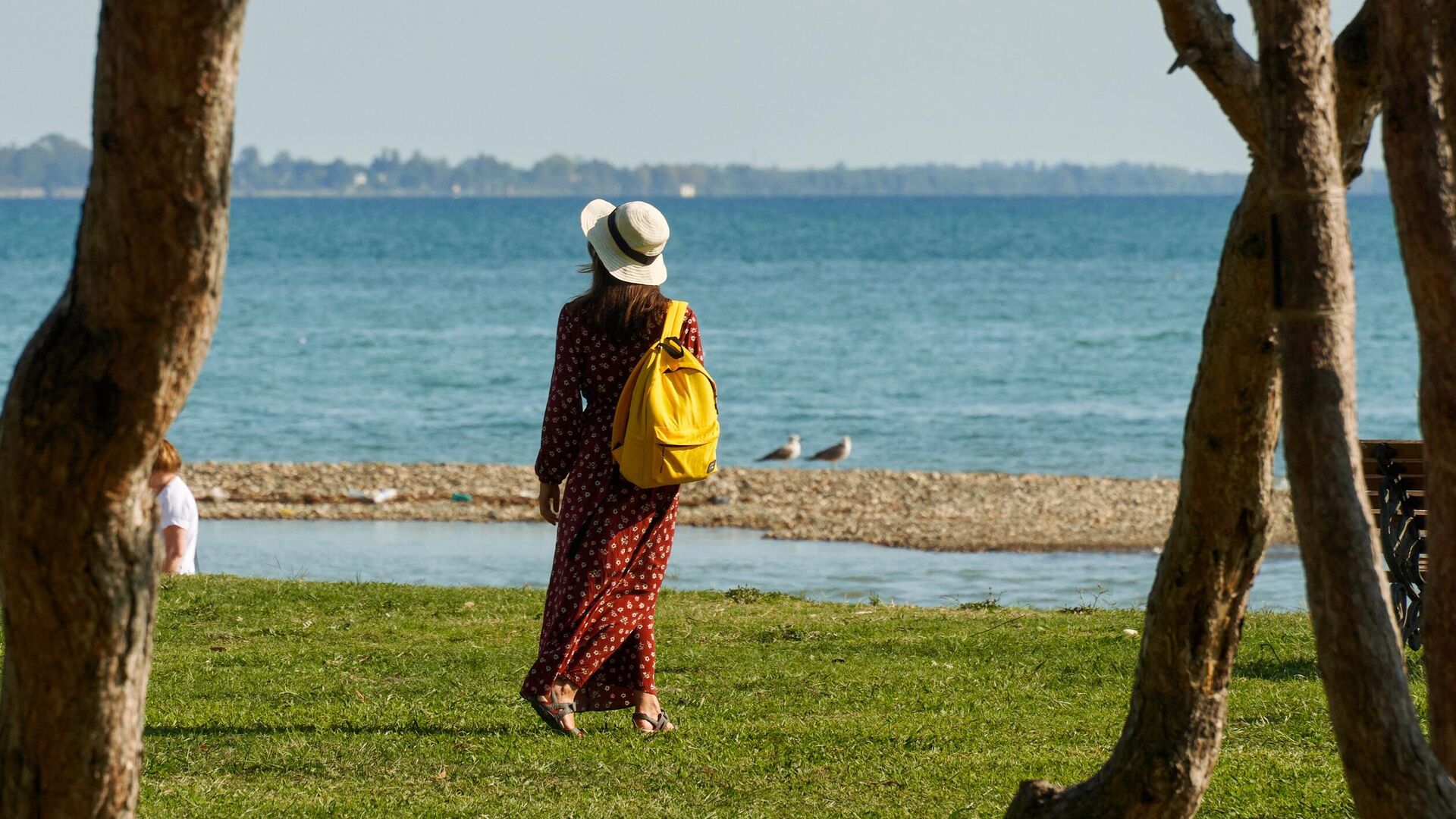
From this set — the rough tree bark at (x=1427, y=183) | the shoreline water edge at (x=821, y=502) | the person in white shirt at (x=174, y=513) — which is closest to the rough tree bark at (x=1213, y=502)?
the rough tree bark at (x=1427, y=183)

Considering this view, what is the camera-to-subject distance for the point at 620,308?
539 cm

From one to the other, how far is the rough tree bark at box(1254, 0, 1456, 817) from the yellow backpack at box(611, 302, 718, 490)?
2332mm

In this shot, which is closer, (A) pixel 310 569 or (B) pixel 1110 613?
(B) pixel 1110 613

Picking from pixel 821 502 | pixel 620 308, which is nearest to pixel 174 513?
pixel 620 308

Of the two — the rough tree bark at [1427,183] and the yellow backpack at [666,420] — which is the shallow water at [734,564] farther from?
the rough tree bark at [1427,183]

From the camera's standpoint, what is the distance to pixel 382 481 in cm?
1919

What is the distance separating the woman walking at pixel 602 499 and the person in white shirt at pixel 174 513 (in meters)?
2.52

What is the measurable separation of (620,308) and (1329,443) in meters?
2.78

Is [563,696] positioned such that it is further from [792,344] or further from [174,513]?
[792,344]

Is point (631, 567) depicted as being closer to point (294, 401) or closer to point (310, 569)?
point (310, 569)

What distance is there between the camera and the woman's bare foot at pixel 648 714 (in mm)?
5492

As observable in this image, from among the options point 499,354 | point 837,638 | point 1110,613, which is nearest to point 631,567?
point 837,638

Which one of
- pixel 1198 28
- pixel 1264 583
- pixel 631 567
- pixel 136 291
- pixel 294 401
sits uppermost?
pixel 1198 28

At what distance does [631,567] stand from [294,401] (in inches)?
1018
